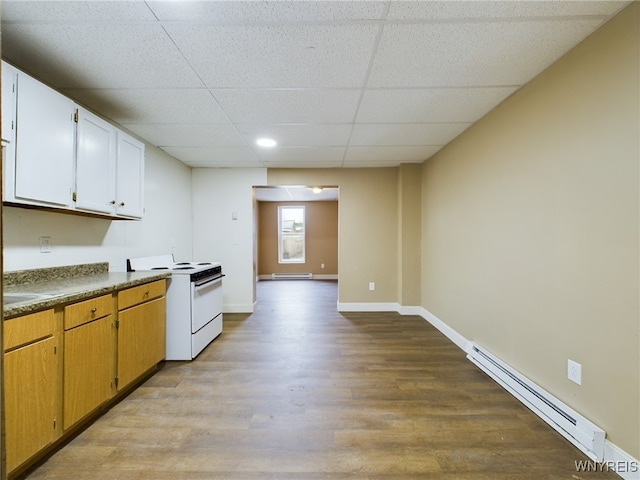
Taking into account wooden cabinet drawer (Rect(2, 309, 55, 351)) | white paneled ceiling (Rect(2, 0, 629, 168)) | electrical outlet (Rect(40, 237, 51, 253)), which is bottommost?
wooden cabinet drawer (Rect(2, 309, 55, 351))

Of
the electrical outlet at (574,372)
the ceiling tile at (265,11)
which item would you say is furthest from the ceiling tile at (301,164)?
the electrical outlet at (574,372)

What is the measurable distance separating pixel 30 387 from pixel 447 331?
3.53 m

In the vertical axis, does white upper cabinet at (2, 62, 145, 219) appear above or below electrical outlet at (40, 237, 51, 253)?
above

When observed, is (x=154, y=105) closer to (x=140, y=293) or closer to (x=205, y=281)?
(x=140, y=293)

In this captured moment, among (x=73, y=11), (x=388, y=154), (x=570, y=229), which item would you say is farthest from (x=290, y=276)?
(x=73, y=11)

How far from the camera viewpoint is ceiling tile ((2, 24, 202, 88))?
169 cm

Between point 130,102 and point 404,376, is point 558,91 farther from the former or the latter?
point 130,102

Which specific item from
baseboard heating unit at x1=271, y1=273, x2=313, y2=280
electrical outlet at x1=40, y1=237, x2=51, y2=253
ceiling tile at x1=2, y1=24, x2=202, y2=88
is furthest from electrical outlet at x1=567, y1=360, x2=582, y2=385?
baseboard heating unit at x1=271, y1=273, x2=313, y2=280

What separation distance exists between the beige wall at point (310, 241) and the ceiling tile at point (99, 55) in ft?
20.4

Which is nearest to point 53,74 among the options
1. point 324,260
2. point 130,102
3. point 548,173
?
point 130,102

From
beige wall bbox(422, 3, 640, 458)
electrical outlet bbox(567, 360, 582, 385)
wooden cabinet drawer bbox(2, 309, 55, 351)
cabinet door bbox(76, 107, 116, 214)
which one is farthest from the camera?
cabinet door bbox(76, 107, 116, 214)

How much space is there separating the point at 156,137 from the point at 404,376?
132 inches

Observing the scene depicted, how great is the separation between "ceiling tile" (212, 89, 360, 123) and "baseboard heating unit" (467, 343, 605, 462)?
2399 millimetres

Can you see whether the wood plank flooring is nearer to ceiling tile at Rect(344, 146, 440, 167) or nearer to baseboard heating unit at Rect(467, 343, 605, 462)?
baseboard heating unit at Rect(467, 343, 605, 462)
